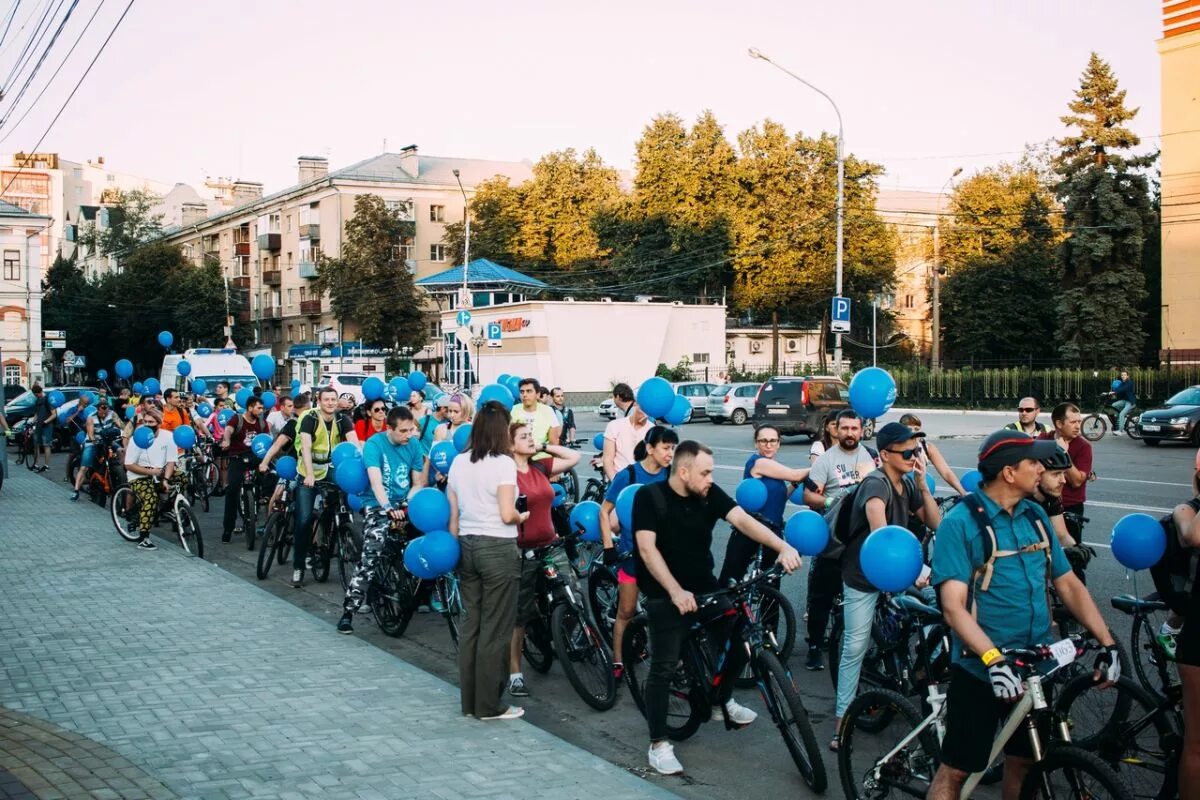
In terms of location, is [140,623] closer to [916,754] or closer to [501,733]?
[501,733]

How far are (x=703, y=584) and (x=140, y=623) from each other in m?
5.61

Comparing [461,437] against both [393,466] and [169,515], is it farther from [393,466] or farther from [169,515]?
[169,515]

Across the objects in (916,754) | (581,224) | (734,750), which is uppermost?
(581,224)

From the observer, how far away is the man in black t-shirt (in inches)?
230

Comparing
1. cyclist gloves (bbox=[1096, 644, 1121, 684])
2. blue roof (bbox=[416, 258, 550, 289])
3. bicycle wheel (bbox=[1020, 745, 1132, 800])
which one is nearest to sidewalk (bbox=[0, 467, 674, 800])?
bicycle wheel (bbox=[1020, 745, 1132, 800])

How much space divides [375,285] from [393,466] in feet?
193

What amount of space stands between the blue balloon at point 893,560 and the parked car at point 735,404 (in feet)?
118

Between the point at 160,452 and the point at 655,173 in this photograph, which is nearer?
the point at 160,452

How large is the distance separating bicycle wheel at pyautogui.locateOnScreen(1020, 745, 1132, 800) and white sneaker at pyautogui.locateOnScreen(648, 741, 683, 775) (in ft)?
6.71

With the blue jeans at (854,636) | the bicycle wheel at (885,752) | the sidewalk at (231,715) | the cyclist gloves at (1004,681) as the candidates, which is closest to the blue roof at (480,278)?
the sidewalk at (231,715)

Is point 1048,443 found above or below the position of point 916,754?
above

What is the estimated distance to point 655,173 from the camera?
6344 cm

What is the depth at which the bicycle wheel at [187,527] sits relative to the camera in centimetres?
1344

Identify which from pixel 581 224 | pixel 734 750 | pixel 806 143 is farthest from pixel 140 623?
pixel 581 224
